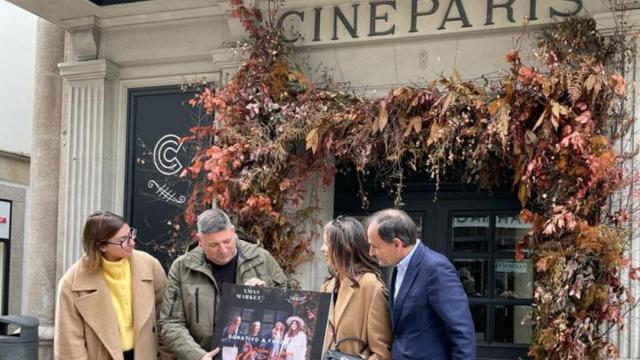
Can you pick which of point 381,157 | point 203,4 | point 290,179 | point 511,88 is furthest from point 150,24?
point 511,88

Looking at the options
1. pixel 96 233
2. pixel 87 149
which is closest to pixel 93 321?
pixel 96 233

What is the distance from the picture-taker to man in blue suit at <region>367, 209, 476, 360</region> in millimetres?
3227

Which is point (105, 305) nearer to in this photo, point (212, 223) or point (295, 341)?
point (212, 223)

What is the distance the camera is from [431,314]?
3336 mm

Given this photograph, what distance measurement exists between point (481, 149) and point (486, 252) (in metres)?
1.25

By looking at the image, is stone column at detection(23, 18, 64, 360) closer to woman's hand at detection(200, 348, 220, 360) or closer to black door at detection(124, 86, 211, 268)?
black door at detection(124, 86, 211, 268)

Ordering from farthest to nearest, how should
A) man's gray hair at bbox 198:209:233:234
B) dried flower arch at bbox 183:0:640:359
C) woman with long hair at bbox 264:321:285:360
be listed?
dried flower arch at bbox 183:0:640:359 < man's gray hair at bbox 198:209:233:234 < woman with long hair at bbox 264:321:285:360

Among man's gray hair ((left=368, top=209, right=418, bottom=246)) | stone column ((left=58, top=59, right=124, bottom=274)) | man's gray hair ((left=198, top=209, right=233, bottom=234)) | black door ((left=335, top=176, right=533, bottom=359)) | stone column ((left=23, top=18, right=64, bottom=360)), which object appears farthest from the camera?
stone column ((left=23, top=18, right=64, bottom=360))

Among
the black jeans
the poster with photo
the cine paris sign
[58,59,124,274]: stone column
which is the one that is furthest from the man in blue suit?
[58,59,124,274]: stone column

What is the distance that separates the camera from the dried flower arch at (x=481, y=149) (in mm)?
4883

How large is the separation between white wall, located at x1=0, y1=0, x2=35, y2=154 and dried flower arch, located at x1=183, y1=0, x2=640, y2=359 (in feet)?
32.4

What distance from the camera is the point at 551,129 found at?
197 inches

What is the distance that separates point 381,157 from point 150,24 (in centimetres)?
271

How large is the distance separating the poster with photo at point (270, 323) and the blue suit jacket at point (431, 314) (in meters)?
0.36
